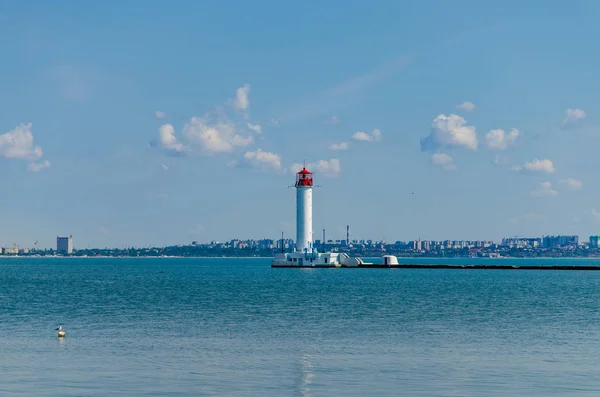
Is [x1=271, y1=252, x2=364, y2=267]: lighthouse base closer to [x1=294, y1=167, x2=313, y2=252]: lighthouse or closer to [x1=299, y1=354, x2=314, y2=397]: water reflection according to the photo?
[x1=294, y1=167, x2=313, y2=252]: lighthouse

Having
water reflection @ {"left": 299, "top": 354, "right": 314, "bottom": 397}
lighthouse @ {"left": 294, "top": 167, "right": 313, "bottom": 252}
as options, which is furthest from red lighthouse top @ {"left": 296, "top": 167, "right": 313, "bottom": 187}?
water reflection @ {"left": 299, "top": 354, "right": 314, "bottom": 397}

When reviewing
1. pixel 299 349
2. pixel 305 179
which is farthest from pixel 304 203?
pixel 299 349

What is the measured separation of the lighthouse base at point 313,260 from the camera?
168 meters

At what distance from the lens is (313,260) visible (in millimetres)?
169000

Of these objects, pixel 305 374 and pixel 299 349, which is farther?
pixel 299 349

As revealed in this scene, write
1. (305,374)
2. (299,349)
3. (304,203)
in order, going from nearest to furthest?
(305,374) → (299,349) → (304,203)

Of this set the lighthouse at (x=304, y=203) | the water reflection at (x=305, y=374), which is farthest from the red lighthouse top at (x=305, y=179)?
the water reflection at (x=305, y=374)

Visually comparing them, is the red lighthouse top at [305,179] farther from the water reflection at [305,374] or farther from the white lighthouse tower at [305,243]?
the water reflection at [305,374]

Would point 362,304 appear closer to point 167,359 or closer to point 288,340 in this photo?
point 288,340

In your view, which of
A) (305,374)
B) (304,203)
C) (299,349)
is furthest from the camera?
(304,203)

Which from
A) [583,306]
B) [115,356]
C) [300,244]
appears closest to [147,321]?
[115,356]

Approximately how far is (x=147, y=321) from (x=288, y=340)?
46.7 ft

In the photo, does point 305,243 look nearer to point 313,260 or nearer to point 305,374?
point 313,260

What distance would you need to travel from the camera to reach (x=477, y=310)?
66875 mm
